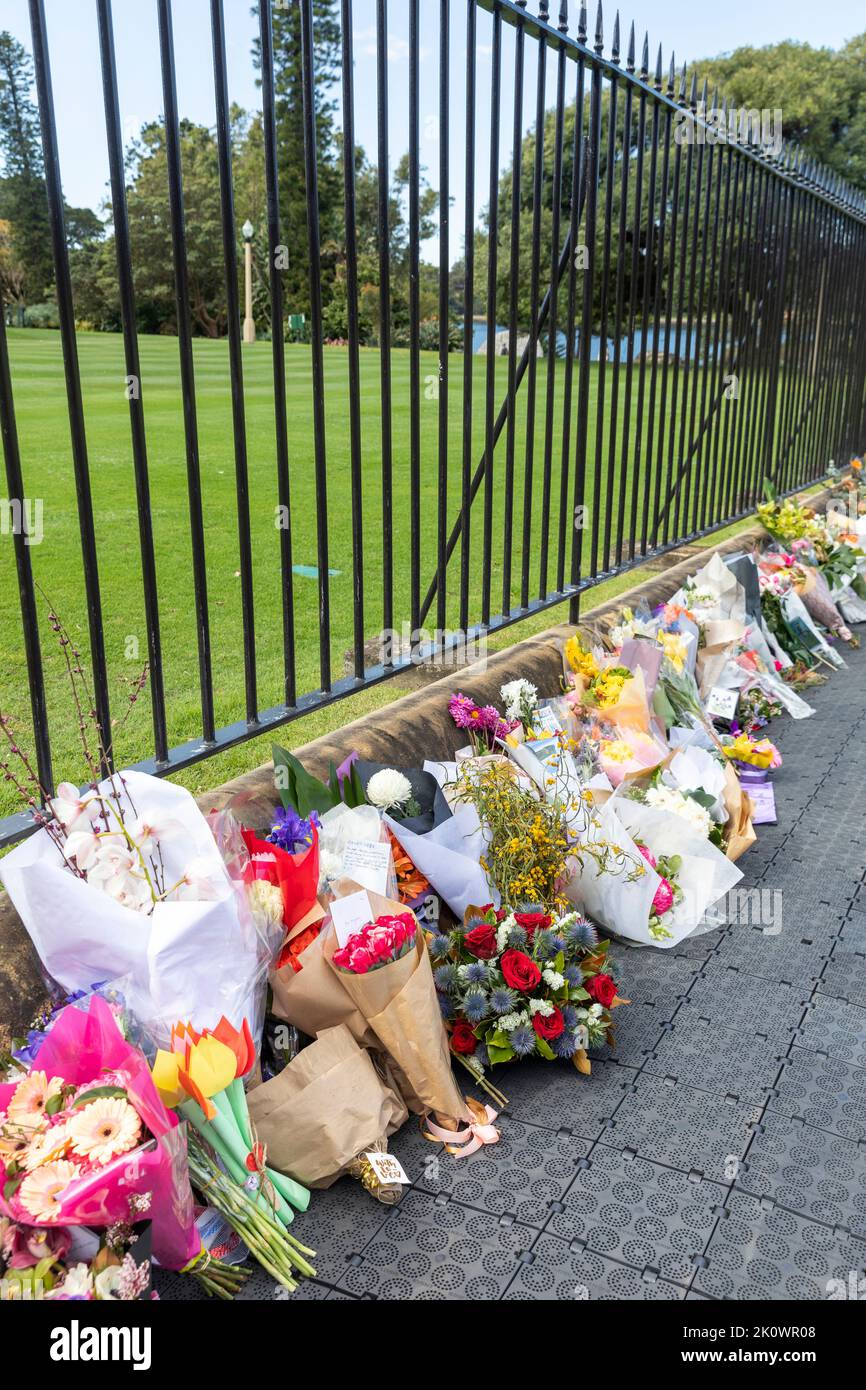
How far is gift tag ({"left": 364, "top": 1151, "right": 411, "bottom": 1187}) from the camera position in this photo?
2164 mm

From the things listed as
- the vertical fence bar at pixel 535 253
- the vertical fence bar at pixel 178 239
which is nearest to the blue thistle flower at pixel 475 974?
the vertical fence bar at pixel 178 239

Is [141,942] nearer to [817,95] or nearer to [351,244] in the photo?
[351,244]

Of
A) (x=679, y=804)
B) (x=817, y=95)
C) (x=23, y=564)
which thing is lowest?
(x=679, y=804)

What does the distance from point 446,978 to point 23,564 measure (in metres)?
1.33

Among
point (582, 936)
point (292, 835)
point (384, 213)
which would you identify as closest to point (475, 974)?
point (582, 936)

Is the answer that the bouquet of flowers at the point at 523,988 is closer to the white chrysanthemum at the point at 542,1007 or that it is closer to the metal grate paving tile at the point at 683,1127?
the white chrysanthemum at the point at 542,1007

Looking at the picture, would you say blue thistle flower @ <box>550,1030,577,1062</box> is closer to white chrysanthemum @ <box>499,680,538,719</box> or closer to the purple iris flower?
Result: the purple iris flower

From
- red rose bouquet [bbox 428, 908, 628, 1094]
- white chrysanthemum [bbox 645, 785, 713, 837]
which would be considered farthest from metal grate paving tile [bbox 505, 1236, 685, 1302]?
white chrysanthemum [bbox 645, 785, 713, 837]

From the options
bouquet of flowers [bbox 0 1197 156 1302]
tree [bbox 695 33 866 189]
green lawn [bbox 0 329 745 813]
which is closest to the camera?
bouquet of flowers [bbox 0 1197 156 1302]

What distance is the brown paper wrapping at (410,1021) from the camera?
2.29m

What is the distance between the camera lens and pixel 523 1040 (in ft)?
8.20

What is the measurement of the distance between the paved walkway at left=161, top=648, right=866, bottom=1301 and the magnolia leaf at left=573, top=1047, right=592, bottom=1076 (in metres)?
0.02

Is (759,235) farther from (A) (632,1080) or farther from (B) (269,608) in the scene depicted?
(A) (632,1080)

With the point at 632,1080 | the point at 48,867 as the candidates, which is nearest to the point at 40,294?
the point at 48,867
